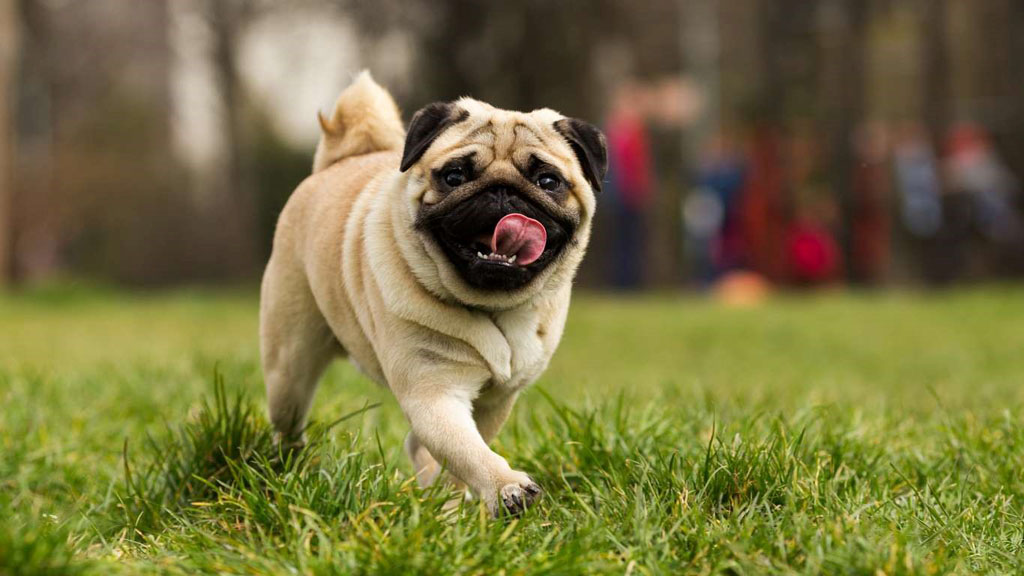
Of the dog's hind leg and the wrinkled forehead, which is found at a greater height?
the wrinkled forehead

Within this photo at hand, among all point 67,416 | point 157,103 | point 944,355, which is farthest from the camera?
point 157,103

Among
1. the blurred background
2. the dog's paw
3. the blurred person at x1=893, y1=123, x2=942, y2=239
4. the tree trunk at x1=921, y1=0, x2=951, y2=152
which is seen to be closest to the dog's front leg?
the dog's paw

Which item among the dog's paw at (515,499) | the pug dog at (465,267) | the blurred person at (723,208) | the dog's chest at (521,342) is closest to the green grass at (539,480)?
the dog's paw at (515,499)

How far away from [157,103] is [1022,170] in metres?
16.4

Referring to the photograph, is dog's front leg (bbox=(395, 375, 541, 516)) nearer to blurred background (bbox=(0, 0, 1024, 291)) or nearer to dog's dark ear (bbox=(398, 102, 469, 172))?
dog's dark ear (bbox=(398, 102, 469, 172))

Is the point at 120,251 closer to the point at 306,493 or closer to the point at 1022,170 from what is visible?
the point at 1022,170

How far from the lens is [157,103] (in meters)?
23.1

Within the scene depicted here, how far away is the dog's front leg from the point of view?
9.87ft

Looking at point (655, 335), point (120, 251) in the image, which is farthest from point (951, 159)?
point (120, 251)

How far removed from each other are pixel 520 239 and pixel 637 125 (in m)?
12.9

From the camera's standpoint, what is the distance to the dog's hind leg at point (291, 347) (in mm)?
3951

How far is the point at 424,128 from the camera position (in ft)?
11.1

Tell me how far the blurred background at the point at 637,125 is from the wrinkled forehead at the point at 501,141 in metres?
Answer: 12.0

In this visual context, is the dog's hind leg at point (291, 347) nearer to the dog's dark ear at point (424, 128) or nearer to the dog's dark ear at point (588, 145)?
the dog's dark ear at point (424, 128)
